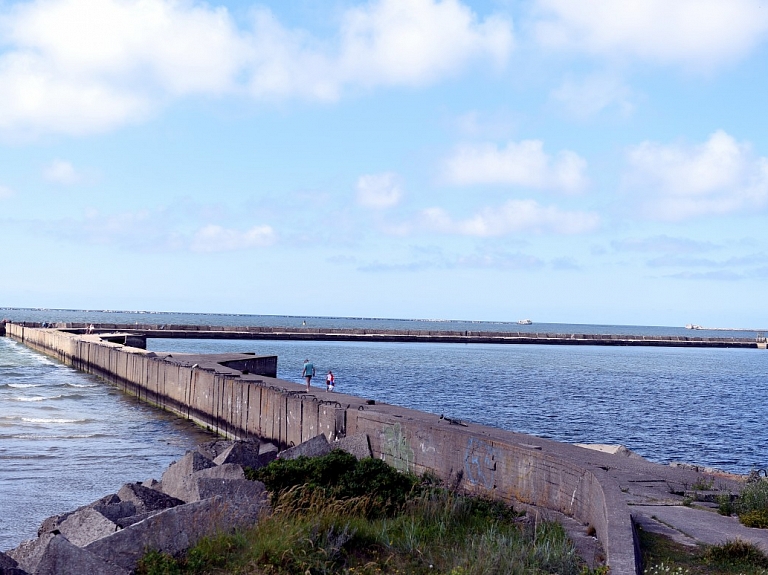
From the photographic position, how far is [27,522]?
549 inches

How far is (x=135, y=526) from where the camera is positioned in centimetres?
830

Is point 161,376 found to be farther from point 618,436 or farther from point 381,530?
point 381,530

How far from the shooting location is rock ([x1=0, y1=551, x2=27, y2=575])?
8.01 meters

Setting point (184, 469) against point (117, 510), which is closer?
point (117, 510)

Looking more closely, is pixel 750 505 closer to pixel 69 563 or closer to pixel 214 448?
pixel 69 563

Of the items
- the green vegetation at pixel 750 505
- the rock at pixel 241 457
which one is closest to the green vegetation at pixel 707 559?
the green vegetation at pixel 750 505

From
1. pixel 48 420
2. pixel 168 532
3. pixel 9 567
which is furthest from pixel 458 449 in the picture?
pixel 48 420

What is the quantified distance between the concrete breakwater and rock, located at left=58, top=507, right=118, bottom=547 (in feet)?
17.2

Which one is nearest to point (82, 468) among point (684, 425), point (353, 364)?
point (684, 425)

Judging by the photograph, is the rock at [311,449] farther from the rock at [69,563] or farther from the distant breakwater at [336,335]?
the distant breakwater at [336,335]

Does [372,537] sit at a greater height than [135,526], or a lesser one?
lesser

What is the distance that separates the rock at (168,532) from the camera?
8.10 meters

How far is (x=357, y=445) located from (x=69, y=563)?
296 inches

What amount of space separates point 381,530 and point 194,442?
1603cm
